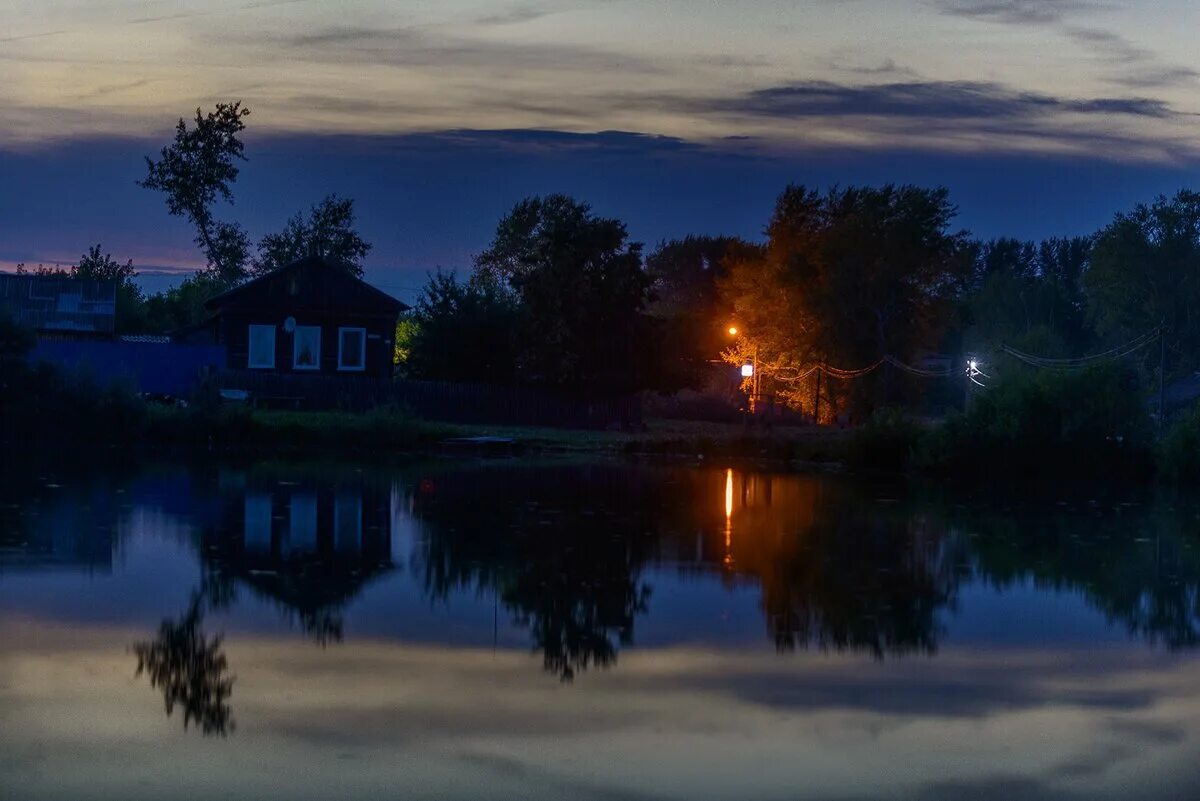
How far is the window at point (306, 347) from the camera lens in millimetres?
60531

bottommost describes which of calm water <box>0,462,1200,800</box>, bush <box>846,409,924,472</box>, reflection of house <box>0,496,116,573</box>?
calm water <box>0,462,1200,800</box>

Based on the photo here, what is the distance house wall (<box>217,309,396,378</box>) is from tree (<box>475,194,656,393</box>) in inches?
262

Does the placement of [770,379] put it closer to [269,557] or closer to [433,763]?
[269,557]

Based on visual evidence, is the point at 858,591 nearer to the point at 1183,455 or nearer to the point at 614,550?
the point at 614,550

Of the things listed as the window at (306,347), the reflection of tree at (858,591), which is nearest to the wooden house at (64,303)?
the window at (306,347)

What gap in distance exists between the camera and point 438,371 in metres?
59.1

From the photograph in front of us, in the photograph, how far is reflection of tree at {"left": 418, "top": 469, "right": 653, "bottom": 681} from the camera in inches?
593

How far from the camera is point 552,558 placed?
20.2 meters

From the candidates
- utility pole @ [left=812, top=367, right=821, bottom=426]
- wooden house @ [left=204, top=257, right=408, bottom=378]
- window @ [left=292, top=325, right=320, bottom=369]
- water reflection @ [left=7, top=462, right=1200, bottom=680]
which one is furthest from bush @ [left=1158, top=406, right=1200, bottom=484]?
window @ [left=292, top=325, right=320, bottom=369]

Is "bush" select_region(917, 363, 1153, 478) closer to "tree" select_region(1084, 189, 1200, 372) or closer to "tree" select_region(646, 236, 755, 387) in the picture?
"tree" select_region(646, 236, 755, 387)

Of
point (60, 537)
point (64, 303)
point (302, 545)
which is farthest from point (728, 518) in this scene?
point (64, 303)

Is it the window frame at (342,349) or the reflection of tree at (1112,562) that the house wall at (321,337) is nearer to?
the window frame at (342,349)

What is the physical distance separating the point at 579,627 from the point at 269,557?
5.55 meters

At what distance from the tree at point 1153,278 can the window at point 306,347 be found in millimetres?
57678
